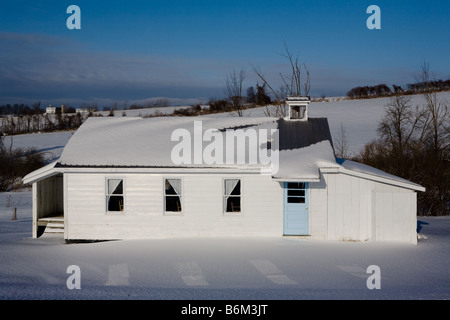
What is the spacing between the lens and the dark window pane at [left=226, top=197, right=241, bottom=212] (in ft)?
55.2

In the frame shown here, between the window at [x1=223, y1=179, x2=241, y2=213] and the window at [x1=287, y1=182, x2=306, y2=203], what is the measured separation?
6.14 ft

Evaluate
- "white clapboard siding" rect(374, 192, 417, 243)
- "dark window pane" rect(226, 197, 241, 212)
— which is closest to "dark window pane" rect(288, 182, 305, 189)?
"dark window pane" rect(226, 197, 241, 212)

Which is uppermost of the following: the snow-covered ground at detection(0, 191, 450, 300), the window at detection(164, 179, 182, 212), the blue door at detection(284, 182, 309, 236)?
the window at detection(164, 179, 182, 212)

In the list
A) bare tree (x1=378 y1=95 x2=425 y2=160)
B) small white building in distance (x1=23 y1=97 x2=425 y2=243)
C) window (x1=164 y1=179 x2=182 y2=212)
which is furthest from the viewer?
bare tree (x1=378 y1=95 x2=425 y2=160)

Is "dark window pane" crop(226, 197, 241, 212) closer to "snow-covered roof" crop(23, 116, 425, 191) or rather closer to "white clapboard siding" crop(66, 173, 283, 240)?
"white clapboard siding" crop(66, 173, 283, 240)

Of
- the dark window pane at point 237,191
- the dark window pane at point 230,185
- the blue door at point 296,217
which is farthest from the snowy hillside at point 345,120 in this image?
the dark window pane at point 230,185

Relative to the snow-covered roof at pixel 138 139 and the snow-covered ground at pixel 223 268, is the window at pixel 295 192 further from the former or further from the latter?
the snow-covered roof at pixel 138 139

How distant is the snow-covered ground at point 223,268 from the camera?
989cm

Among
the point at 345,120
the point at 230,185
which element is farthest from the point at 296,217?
the point at 345,120

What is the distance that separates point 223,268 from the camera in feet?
40.9

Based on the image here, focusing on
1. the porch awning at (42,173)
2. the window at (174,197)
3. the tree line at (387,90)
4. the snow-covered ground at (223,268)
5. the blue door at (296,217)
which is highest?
the tree line at (387,90)

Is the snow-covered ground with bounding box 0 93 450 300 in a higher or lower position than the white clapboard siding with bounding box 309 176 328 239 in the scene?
lower

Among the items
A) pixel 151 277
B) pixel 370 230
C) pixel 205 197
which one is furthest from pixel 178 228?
pixel 370 230

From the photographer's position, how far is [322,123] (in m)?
20.0
